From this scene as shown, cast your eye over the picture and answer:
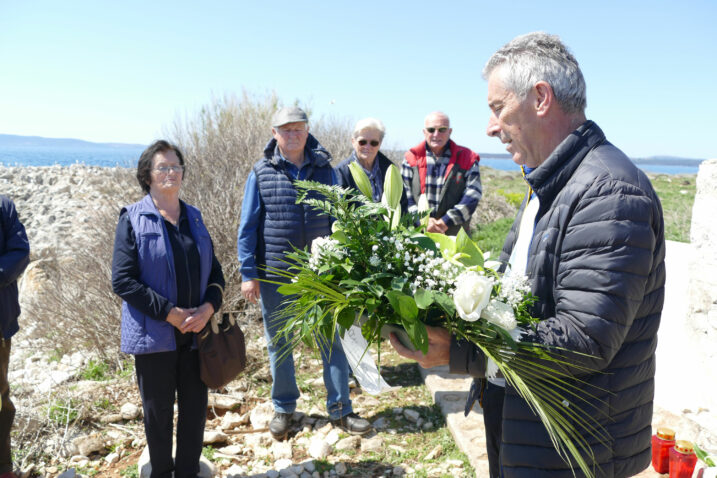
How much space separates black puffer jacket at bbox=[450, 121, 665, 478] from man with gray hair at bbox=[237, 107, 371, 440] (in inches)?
88.2

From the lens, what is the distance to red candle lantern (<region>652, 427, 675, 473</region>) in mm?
2785

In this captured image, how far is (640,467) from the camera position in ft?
5.24

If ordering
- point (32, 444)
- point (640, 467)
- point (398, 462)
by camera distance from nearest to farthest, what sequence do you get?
point (640, 467), point (398, 462), point (32, 444)

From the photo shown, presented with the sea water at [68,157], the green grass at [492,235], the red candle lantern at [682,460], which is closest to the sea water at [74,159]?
the sea water at [68,157]

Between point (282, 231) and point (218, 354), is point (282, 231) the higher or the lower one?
the higher one

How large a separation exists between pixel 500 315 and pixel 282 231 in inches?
98.1

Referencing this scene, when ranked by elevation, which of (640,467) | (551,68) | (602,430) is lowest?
(640,467)

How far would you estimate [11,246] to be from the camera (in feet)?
10.3

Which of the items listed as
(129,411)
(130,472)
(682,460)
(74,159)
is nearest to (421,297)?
(682,460)

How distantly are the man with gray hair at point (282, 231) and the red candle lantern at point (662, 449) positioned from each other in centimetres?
188

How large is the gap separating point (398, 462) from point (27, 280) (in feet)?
24.2

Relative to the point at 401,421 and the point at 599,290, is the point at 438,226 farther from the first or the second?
the point at 599,290

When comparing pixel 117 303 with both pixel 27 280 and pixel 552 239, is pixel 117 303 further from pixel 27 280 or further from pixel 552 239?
pixel 552 239

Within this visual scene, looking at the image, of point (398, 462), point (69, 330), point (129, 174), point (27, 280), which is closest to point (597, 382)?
point (398, 462)
